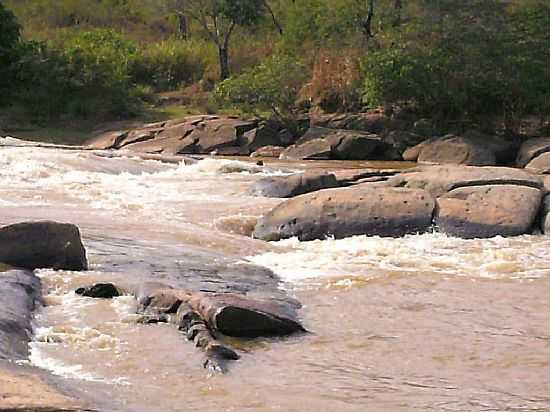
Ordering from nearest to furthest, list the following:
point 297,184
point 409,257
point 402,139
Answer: point 409,257, point 297,184, point 402,139

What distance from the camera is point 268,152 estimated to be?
22250 mm

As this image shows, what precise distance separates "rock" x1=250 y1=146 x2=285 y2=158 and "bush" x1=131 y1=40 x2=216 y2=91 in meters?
7.85

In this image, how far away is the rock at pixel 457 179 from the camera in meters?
13.3

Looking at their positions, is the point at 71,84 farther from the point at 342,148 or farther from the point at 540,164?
the point at 540,164

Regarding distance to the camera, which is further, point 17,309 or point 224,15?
point 224,15

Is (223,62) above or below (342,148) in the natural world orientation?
above

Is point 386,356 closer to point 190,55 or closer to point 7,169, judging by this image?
point 7,169

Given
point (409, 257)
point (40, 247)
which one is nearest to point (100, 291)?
point (40, 247)

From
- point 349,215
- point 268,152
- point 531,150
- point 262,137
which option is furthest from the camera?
point 262,137

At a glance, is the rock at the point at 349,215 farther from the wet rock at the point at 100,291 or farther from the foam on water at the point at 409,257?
the wet rock at the point at 100,291

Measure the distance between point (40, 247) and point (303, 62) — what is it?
16.6m

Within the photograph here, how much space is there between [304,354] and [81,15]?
33621mm

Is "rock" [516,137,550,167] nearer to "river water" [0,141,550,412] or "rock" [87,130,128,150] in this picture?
"river water" [0,141,550,412]

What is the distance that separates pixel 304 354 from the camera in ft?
24.1
